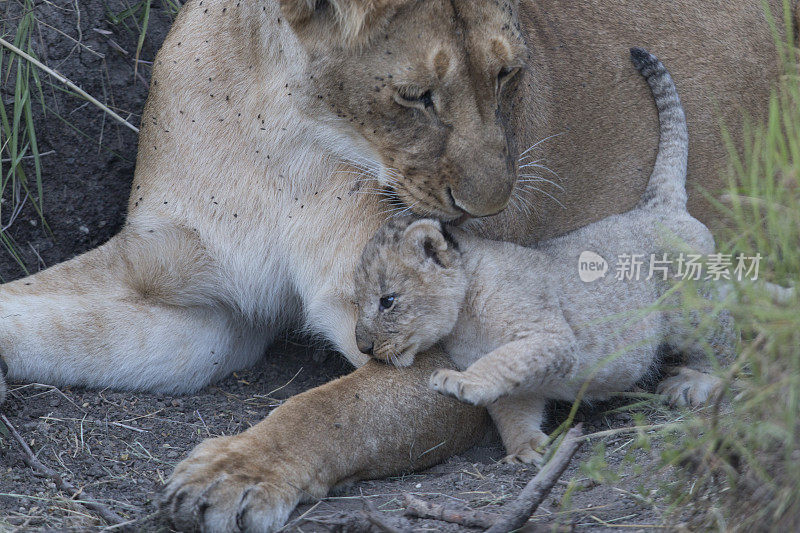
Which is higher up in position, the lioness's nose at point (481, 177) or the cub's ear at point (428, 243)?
the lioness's nose at point (481, 177)

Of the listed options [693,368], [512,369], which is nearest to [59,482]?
[512,369]

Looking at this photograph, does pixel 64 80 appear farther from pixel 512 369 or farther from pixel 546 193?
pixel 512 369

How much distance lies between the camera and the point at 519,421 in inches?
116

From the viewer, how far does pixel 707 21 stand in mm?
3945

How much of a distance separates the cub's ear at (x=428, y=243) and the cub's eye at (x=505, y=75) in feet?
1.49

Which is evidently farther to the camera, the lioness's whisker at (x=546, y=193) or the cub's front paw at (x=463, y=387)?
the lioness's whisker at (x=546, y=193)

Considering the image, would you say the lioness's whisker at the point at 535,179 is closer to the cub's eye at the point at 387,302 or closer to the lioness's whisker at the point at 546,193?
the lioness's whisker at the point at 546,193

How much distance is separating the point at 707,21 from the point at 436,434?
2156 millimetres

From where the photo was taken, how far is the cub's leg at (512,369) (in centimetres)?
252

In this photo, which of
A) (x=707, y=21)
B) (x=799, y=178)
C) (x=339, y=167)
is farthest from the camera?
(x=707, y=21)

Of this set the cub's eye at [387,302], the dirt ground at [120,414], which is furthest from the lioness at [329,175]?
the cub's eye at [387,302]

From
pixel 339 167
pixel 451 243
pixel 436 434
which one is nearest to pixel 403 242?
pixel 451 243

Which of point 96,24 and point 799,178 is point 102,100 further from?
point 799,178

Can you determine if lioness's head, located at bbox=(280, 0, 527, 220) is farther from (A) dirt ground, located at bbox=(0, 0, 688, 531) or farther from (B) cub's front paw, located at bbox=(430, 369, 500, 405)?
(A) dirt ground, located at bbox=(0, 0, 688, 531)
